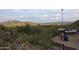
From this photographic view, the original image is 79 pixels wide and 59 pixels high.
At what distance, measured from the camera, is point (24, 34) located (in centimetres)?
163

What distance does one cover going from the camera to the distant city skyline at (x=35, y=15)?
1.61 meters

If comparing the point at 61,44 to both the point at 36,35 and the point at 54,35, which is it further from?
the point at 36,35

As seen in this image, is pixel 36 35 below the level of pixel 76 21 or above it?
below

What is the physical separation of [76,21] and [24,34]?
2.16 ft

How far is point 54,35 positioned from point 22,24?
421 mm

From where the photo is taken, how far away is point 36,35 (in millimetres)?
1632

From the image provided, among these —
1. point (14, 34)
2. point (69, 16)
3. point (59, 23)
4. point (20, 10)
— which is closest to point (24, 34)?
point (14, 34)

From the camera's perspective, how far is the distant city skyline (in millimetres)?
1614

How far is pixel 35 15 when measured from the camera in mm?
1623
